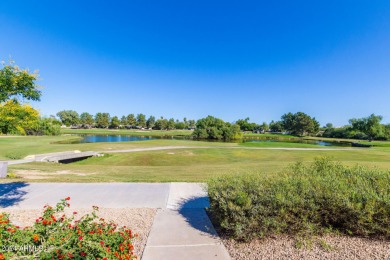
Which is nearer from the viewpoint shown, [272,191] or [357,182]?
[272,191]

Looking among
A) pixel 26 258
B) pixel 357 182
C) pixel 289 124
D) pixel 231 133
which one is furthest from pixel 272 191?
pixel 289 124

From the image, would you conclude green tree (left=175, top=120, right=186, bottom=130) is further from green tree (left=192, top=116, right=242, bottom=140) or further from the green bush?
the green bush

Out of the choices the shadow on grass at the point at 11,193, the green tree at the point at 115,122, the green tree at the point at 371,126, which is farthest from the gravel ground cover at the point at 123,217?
the green tree at the point at 115,122

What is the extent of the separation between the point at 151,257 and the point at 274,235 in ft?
8.36

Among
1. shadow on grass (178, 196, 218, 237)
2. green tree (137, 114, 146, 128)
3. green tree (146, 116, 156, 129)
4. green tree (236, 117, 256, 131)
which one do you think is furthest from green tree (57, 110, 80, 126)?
shadow on grass (178, 196, 218, 237)

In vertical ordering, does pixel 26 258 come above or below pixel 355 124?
below

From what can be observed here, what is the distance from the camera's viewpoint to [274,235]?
14.5 ft

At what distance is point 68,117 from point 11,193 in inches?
5797

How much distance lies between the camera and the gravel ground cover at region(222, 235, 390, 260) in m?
3.80

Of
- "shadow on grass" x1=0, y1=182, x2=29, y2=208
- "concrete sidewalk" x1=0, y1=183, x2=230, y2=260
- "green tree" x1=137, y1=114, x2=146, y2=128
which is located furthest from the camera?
"green tree" x1=137, y1=114, x2=146, y2=128

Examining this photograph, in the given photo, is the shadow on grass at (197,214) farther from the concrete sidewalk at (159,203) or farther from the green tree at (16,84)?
the green tree at (16,84)

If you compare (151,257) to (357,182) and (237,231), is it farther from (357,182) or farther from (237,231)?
(357,182)

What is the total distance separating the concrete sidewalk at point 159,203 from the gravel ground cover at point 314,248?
15.0 inches

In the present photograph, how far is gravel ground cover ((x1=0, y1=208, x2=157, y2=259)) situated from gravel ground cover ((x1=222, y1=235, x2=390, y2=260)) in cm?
190
